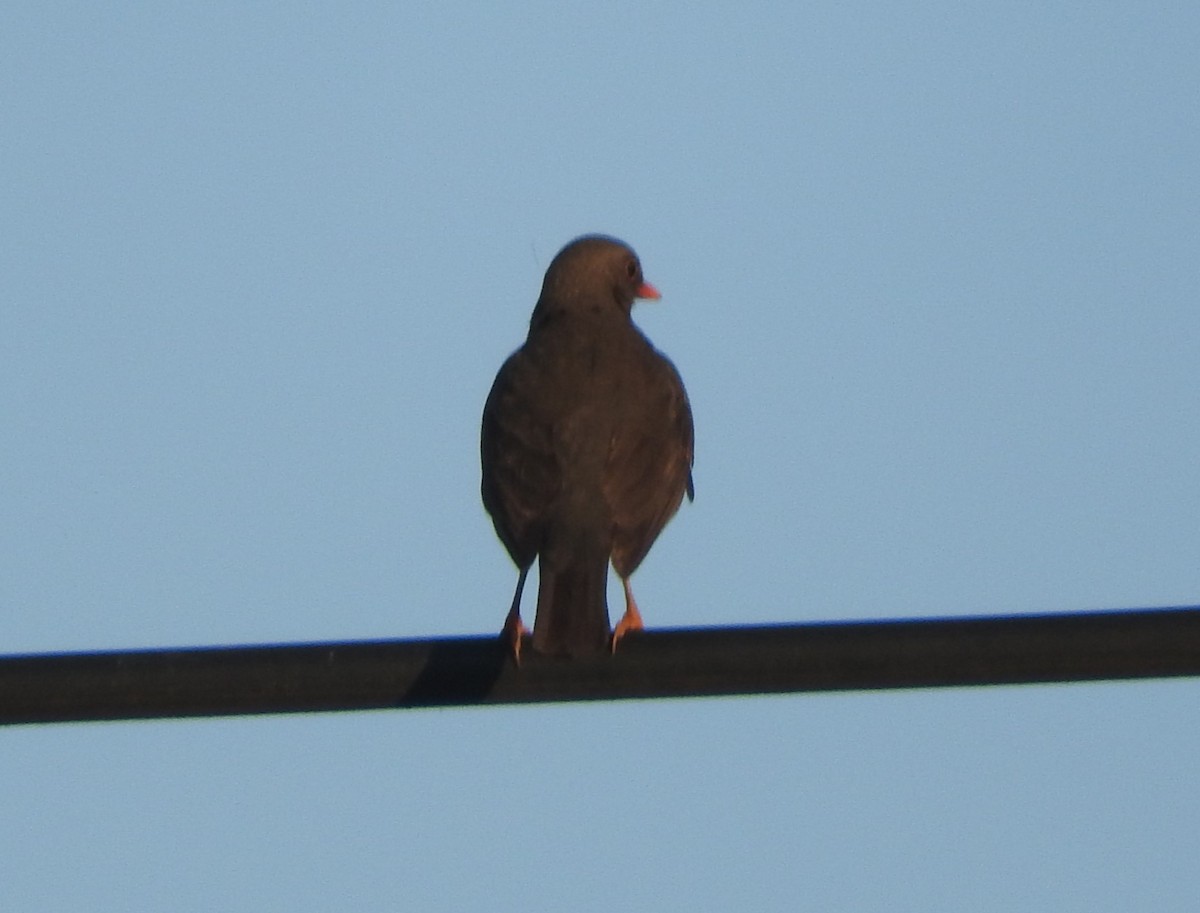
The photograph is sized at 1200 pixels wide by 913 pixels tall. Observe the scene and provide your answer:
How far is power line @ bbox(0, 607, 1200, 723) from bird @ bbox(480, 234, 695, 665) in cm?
135

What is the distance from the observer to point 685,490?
855 centimetres

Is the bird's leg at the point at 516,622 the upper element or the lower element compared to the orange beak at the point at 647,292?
lower

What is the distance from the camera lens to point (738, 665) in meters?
4.95

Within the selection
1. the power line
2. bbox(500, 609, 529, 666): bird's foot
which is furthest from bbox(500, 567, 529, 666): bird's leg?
the power line

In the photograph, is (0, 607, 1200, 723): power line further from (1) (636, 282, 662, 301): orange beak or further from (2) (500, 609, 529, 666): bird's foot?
(1) (636, 282, 662, 301): orange beak

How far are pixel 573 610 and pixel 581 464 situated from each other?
1.00 metres

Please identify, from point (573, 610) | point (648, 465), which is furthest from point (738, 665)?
point (648, 465)

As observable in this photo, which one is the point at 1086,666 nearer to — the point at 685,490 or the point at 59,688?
the point at 59,688

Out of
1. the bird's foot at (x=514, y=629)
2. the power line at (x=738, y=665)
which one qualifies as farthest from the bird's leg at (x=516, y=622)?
the power line at (x=738, y=665)

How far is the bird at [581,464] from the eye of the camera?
22.8 feet

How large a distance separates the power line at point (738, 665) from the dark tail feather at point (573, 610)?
1.38 m

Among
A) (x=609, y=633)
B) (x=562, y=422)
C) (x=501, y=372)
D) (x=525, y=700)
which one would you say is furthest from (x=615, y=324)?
(x=525, y=700)

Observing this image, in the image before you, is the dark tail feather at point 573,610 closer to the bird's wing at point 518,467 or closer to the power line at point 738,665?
the bird's wing at point 518,467

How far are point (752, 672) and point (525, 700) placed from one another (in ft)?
1.76
